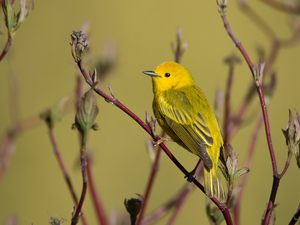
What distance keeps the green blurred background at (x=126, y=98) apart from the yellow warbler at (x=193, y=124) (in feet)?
6.19

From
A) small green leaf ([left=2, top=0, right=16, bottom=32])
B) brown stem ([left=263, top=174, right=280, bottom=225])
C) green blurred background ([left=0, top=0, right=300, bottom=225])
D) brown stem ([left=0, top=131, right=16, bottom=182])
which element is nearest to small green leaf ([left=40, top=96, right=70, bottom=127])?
brown stem ([left=0, top=131, right=16, bottom=182])

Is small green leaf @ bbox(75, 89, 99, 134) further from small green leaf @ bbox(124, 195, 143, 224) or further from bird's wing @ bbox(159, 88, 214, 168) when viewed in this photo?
bird's wing @ bbox(159, 88, 214, 168)

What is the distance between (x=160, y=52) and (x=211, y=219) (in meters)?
4.28

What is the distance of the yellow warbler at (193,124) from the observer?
1.69 meters

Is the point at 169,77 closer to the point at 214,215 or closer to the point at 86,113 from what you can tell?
the point at 214,215

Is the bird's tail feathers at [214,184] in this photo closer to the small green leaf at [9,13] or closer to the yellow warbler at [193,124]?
the yellow warbler at [193,124]

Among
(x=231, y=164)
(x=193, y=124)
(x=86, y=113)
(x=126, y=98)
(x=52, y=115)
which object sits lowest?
(x=231, y=164)

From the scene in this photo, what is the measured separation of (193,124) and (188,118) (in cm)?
6

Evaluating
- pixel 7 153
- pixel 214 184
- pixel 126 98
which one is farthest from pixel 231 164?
pixel 126 98

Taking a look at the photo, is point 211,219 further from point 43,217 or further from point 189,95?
point 43,217

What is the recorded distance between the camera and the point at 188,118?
194cm

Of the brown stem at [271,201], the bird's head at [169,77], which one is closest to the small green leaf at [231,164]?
the brown stem at [271,201]

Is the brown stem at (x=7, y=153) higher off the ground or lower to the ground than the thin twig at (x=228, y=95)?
higher

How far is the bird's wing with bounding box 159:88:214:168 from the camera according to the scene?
1802mm
